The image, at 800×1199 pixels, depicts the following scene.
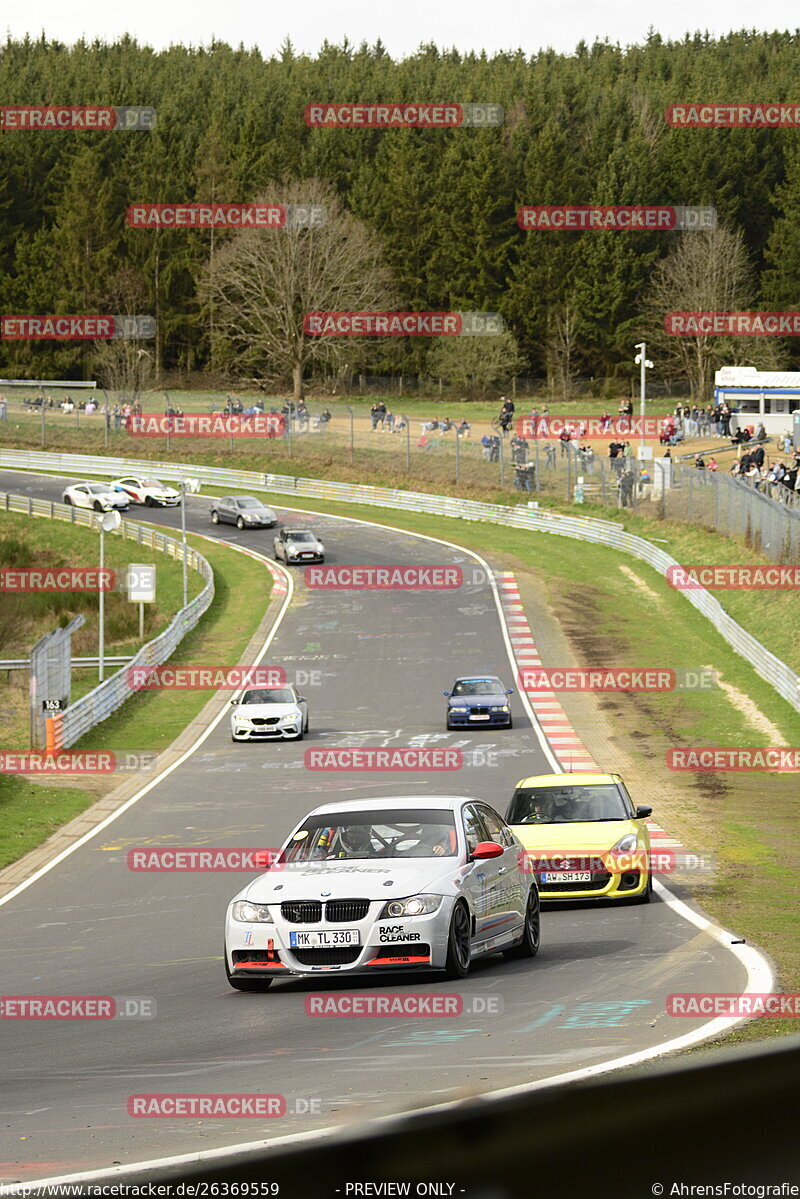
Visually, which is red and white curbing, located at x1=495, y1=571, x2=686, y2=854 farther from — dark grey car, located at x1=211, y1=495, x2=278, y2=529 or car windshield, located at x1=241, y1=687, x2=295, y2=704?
dark grey car, located at x1=211, y1=495, x2=278, y2=529

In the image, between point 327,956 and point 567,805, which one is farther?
point 567,805

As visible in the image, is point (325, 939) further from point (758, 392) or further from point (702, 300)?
point (702, 300)

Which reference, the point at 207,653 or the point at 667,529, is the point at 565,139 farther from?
the point at 207,653

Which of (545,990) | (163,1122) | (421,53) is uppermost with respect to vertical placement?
(421,53)

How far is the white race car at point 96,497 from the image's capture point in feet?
243

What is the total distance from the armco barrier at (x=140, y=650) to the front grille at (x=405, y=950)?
23080 millimetres

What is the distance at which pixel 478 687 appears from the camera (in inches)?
1393

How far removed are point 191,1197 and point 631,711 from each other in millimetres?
35732

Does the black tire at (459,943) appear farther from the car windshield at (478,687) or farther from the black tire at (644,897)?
the car windshield at (478,687)

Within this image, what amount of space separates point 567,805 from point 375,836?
5298mm

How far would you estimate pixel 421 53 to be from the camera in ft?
559

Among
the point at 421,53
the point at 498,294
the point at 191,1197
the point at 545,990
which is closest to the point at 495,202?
the point at 498,294

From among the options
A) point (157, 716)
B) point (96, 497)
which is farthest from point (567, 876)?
point (96, 497)

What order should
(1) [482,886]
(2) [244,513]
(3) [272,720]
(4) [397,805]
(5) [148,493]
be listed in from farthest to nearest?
(5) [148,493] < (2) [244,513] < (3) [272,720] < (4) [397,805] < (1) [482,886]
